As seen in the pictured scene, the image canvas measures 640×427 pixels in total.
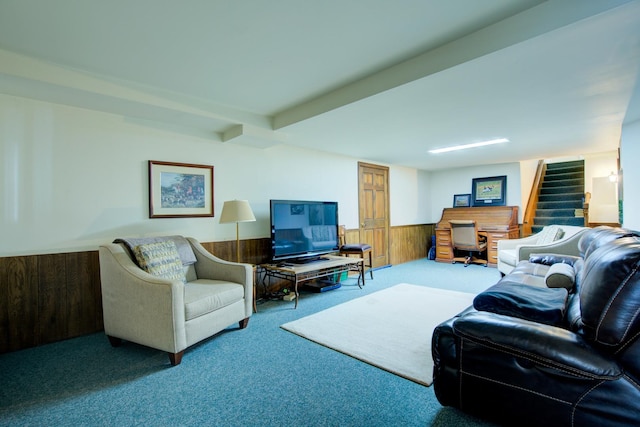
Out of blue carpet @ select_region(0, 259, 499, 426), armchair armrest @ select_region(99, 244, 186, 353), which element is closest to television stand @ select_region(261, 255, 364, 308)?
blue carpet @ select_region(0, 259, 499, 426)

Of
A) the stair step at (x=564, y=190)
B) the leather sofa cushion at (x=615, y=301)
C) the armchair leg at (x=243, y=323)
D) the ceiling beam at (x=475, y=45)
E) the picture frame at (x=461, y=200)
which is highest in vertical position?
the ceiling beam at (x=475, y=45)

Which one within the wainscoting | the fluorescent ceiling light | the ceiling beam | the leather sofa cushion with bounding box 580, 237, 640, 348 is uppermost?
the ceiling beam

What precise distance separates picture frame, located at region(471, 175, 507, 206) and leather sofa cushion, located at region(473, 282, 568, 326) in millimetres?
5094

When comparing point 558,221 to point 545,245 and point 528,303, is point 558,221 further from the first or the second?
point 528,303

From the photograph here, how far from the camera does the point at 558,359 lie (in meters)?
1.26

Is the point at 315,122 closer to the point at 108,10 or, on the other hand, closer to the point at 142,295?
the point at 108,10

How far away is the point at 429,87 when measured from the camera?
2.53 metres

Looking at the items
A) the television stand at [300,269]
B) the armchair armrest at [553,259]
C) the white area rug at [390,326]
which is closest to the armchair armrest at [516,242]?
the armchair armrest at [553,259]

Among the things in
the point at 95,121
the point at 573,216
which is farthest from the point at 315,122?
the point at 573,216

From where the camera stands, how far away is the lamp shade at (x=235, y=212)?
3.40 meters

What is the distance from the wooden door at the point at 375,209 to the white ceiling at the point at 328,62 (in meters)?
2.22

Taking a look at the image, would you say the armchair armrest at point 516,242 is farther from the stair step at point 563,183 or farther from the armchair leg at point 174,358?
the armchair leg at point 174,358

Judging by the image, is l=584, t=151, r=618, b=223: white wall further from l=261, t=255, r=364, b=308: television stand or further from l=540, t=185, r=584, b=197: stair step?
l=261, t=255, r=364, b=308: television stand

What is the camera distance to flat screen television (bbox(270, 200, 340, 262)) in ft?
13.0
